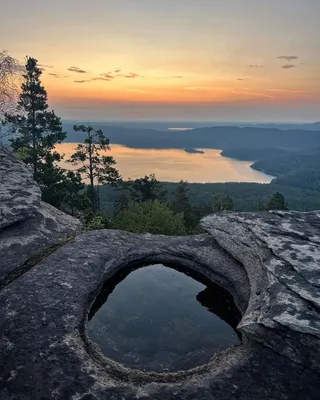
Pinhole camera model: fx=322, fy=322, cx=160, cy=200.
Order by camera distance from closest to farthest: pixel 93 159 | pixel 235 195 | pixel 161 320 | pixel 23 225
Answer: pixel 161 320 < pixel 23 225 < pixel 93 159 < pixel 235 195

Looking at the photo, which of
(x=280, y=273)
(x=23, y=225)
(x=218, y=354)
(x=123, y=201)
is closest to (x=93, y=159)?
(x=123, y=201)

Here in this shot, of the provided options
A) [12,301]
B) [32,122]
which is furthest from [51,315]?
[32,122]

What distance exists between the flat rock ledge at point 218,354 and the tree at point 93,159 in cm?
3069

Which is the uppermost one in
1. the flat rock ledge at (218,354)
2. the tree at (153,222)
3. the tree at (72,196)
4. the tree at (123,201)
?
the flat rock ledge at (218,354)

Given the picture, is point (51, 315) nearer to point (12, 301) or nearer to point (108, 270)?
point (12, 301)

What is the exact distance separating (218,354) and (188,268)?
202 inches

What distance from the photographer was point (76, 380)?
693cm

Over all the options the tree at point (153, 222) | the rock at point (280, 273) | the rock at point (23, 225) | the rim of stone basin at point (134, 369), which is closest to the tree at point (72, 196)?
the tree at point (153, 222)

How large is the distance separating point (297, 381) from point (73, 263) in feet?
Result: 25.1

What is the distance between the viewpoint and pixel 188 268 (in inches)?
533

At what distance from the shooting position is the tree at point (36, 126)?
34.5 m

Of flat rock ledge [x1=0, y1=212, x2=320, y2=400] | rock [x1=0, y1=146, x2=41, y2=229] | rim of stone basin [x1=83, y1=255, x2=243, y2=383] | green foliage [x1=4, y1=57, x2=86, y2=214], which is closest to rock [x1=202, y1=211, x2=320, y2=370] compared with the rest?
flat rock ledge [x1=0, y1=212, x2=320, y2=400]

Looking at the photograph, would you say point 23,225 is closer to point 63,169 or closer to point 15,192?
point 15,192

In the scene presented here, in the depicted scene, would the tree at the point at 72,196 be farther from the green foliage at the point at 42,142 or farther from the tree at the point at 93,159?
the tree at the point at 93,159
